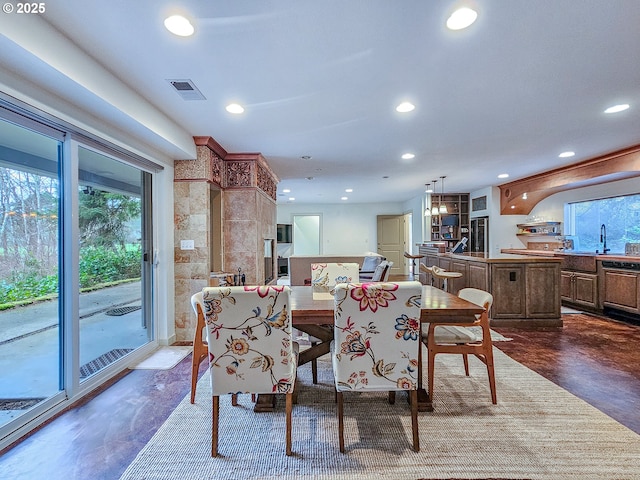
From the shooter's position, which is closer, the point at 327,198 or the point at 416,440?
the point at 416,440

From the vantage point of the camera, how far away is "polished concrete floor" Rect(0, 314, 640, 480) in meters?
1.69

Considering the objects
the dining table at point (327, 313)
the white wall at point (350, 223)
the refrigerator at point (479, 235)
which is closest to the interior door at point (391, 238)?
the white wall at point (350, 223)

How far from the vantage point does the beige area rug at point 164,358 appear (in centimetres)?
296

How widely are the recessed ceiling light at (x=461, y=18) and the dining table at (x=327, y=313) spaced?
1.55m

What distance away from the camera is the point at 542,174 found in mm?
5762

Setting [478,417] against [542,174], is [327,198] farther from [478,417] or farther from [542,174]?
[478,417]

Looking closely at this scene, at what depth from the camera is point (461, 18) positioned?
1.65m

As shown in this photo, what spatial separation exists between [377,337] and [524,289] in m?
3.49

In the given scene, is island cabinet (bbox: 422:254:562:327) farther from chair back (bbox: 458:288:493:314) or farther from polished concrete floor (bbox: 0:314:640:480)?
chair back (bbox: 458:288:493:314)

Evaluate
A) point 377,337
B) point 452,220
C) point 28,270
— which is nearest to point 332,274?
point 377,337

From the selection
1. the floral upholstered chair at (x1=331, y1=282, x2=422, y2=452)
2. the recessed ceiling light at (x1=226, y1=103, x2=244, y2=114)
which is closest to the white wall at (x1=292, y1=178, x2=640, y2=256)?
the floral upholstered chair at (x1=331, y1=282, x2=422, y2=452)

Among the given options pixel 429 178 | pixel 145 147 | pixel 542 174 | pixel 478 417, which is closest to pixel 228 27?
pixel 145 147

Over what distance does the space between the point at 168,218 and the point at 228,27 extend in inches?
94.2

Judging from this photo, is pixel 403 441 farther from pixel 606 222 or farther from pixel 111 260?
pixel 606 222
